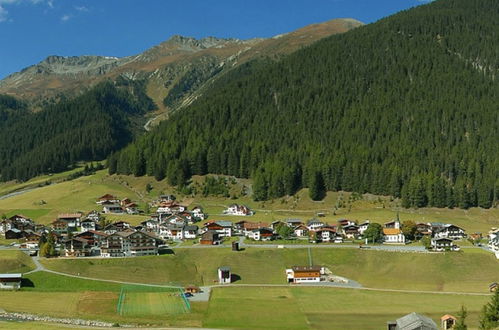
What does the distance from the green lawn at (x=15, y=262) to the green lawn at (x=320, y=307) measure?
3528 centimetres

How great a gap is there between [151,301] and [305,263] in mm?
32464

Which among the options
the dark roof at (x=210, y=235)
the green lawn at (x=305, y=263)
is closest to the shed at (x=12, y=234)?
the green lawn at (x=305, y=263)

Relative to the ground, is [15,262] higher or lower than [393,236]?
higher

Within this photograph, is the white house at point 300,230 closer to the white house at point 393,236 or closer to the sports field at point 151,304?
the white house at point 393,236

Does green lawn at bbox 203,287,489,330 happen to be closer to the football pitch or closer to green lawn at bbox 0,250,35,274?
the football pitch

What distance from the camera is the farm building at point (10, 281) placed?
84688 mm

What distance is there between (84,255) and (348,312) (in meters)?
57.0

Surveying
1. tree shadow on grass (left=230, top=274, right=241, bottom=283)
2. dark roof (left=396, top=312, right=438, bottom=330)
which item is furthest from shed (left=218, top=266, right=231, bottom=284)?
dark roof (left=396, top=312, right=438, bottom=330)

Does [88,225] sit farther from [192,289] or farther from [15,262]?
[192,289]

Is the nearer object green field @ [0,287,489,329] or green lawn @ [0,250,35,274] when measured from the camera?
green field @ [0,287,489,329]

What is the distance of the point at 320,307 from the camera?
236 feet

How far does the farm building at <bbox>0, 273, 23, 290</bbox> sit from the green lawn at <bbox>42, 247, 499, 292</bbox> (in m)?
9.16

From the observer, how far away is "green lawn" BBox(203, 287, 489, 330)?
64.4 meters

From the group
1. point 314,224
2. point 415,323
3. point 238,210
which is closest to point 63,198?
point 238,210
